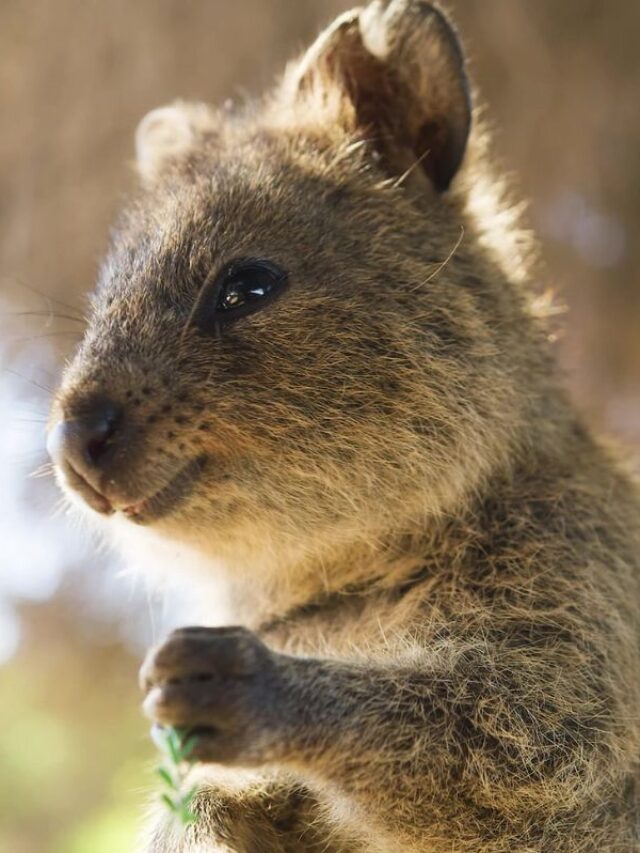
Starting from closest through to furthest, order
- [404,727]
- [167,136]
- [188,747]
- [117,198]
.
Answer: [188,747] → [404,727] → [167,136] → [117,198]

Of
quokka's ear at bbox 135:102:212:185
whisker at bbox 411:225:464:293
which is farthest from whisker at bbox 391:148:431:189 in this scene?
quokka's ear at bbox 135:102:212:185

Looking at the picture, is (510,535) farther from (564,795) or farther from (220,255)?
(220,255)

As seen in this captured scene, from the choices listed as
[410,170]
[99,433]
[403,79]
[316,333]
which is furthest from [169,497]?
[403,79]

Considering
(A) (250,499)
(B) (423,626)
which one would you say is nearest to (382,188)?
(A) (250,499)

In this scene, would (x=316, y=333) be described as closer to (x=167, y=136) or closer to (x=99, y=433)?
(x=99, y=433)

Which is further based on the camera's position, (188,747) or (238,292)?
(238,292)

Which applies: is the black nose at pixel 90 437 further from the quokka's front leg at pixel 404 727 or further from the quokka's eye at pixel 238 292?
the quokka's front leg at pixel 404 727
